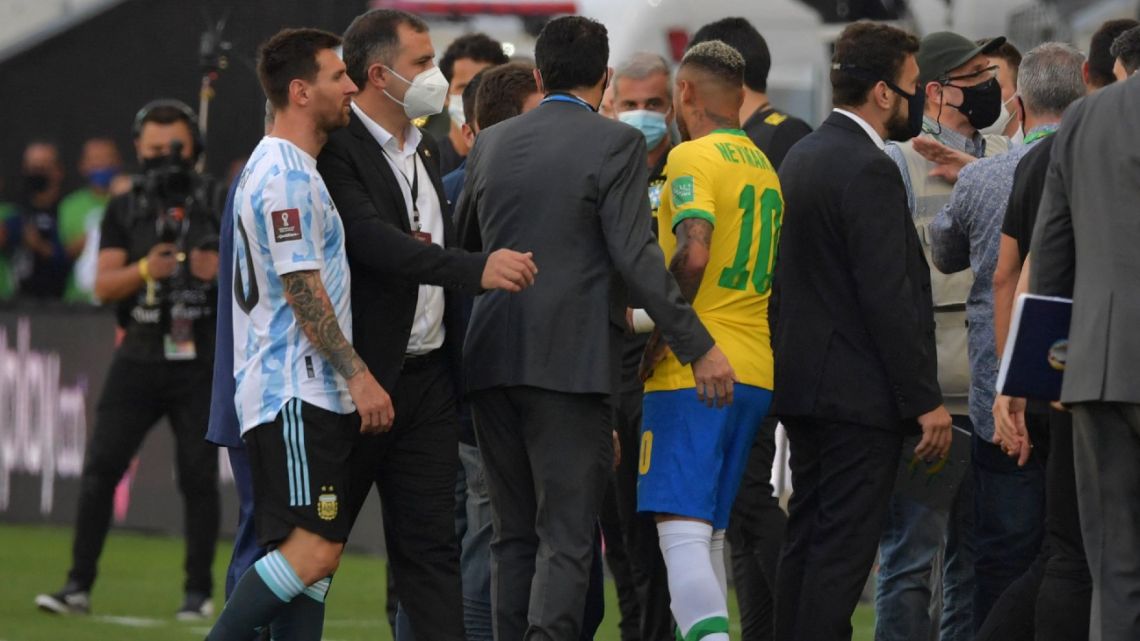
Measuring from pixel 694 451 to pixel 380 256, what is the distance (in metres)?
1.23

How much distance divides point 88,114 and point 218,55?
3.59 metres

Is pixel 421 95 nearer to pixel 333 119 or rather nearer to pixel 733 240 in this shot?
pixel 333 119

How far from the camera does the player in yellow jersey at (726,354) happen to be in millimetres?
6539

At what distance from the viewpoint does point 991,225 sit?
6.71m

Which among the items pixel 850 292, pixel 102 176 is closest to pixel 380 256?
pixel 850 292

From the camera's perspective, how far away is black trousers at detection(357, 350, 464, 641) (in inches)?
245

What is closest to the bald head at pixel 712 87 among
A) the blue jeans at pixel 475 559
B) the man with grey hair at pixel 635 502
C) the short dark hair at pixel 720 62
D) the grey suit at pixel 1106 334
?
the short dark hair at pixel 720 62

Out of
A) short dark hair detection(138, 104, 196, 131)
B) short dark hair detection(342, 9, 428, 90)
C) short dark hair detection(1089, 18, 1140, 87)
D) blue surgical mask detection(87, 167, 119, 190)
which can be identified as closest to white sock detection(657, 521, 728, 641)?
short dark hair detection(342, 9, 428, 90)

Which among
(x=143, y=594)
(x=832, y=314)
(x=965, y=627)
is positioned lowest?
(x=143, y=594)

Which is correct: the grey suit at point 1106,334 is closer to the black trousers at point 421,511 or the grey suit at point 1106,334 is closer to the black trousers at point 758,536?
the black trousers at point 421,511

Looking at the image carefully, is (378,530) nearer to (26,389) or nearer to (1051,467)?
(26,389)

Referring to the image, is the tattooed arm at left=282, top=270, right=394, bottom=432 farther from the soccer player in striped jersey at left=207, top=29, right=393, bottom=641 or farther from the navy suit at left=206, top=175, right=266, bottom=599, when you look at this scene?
the navy suit at left=206, top=175, right=266, bottom=599

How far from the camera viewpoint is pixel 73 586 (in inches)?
384

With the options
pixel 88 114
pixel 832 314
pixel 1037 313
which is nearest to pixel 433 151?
pixel 832 314
